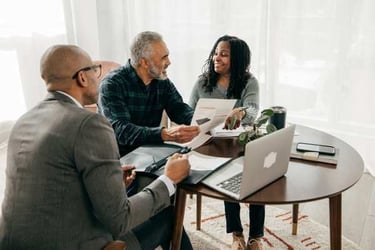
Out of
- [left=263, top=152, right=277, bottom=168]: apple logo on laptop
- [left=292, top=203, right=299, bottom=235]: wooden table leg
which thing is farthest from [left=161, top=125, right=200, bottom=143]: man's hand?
[left=292, top=203, right=299, bottom=235]: wooden table leg

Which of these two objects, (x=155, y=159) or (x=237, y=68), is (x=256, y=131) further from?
(x=237, y=68)

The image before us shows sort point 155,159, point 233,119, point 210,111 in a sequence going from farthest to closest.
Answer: point 233,119, point 210,111, point 155,159

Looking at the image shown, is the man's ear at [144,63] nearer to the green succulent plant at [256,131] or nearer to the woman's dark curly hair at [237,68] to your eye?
the woman's dark curly hair at [237,68]

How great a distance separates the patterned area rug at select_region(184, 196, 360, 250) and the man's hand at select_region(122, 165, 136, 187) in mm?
762

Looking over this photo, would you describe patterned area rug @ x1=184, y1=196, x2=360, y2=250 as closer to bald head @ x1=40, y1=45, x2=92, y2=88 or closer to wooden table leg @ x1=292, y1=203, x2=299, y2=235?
wooden table leg @ x1=292, y1=203, x2=299, y2=235

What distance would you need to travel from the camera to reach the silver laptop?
1.11 m

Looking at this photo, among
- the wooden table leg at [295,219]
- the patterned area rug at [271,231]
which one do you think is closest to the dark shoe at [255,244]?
the patterned area rug at [271,231]

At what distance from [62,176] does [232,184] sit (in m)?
0.54

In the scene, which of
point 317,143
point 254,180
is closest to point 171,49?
point 317,143

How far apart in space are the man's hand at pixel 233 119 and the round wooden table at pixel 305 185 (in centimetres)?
13

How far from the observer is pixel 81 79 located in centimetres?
113

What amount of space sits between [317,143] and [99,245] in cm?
100

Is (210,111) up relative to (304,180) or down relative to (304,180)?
up

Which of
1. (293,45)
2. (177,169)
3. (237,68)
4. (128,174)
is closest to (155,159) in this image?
(128,174)
